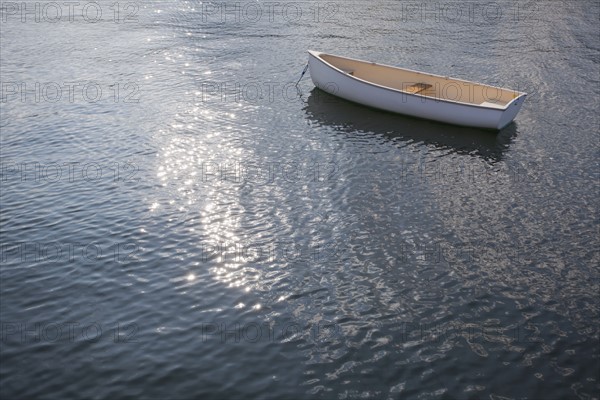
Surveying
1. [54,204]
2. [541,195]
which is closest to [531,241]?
[541,195]

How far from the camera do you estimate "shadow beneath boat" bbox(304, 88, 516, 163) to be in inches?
1148

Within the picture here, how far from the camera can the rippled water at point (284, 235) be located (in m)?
16.3

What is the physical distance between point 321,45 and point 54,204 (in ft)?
82.1

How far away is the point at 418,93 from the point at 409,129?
3216 millimetres

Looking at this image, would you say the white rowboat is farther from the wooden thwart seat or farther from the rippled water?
the rippled water

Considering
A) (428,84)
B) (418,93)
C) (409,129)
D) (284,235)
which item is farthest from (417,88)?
(284,235)

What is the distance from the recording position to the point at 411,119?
106 ft

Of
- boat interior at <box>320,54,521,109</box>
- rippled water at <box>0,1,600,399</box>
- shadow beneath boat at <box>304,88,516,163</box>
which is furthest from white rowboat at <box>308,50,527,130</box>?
rippled water at <box>0,1,600,399</box>

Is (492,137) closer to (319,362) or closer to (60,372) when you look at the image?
(319,362)

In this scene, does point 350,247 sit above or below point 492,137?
below

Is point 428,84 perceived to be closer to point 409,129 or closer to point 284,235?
point 409,129

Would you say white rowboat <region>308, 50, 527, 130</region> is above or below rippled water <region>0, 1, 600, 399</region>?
Result: above

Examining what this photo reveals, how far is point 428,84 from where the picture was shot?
34.0m

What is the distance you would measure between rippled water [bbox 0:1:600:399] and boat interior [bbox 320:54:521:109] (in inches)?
69.0
